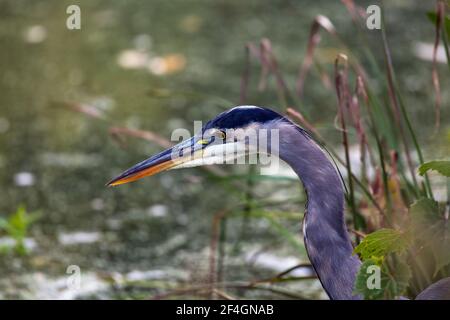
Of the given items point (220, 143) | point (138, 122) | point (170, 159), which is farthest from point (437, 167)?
point (138, 122)

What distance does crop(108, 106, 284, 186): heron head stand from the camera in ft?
7.30

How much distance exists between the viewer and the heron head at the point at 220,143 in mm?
2225

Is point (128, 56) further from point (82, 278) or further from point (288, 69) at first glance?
point (82, 278)

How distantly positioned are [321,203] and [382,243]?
168 millimetres

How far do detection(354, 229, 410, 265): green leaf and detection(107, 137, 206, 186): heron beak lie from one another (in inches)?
18.2

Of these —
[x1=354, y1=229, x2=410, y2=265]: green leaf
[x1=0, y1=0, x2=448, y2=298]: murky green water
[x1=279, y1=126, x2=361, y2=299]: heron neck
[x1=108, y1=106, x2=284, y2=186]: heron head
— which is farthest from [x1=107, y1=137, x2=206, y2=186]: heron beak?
A: [x1=0, y1=0, x2=448, y2=298]: murky green water

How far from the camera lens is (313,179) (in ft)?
7.23

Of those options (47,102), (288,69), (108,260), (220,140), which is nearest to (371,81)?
(288,69)

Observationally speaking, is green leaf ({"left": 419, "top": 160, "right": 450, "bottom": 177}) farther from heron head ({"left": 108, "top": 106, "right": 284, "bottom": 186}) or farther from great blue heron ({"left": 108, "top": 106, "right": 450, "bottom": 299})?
heron head ({"left": 108, "top": 106, "right": 284, "bottom": 186})

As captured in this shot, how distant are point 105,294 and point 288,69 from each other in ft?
7.51

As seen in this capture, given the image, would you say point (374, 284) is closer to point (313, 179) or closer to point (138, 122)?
point (313, 179)

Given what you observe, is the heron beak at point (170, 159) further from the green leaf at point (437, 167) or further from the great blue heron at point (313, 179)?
the green leaf at point (437, 167)

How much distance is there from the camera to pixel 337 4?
19.7 feet
